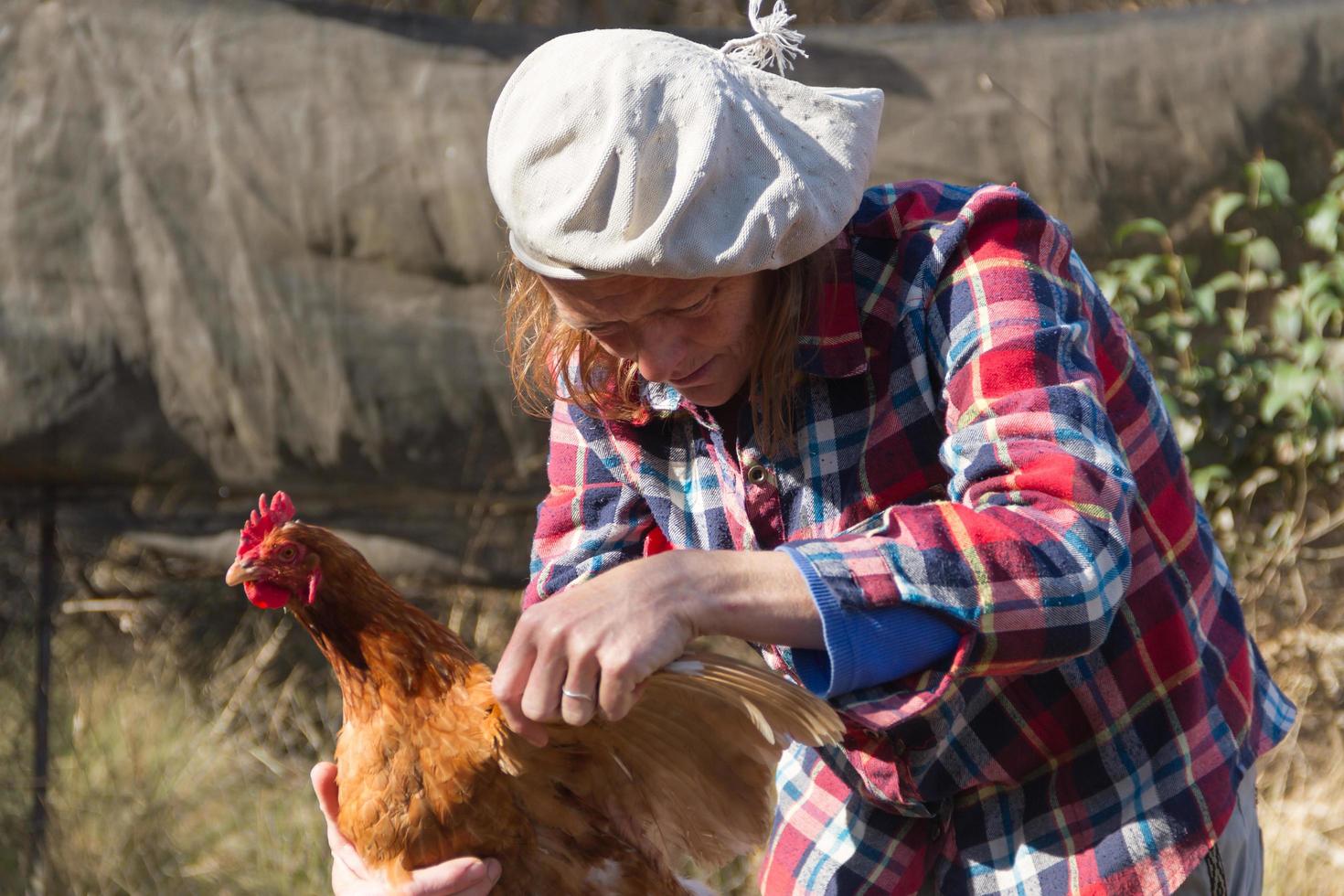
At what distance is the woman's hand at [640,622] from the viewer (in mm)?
1167

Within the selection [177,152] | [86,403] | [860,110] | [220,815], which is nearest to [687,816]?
[860,110]

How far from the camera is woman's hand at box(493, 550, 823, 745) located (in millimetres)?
1167

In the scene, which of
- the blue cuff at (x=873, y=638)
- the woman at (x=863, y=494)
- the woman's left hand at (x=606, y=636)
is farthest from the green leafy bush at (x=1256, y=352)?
the woman's left hand at (x=606, y=636)

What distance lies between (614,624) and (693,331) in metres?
0.47

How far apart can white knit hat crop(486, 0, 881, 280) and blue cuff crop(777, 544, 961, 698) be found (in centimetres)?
34

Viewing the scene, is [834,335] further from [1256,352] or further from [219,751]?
[1256,352]

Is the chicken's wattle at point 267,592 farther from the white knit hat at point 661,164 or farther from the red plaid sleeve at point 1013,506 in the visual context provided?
the red plaid sleeve at point 1013,506

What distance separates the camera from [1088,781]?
1609mm

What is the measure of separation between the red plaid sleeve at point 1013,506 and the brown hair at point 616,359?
187mm

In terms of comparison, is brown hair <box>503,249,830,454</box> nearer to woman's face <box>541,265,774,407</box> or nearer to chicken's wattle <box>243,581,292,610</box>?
woman's face <box>541,265,774,407</box>

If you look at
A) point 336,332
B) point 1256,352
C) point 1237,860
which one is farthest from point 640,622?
point 1256,352

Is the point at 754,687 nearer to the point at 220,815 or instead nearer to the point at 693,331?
the point at 693,331

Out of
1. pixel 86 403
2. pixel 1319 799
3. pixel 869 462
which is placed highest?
pixel 869 462

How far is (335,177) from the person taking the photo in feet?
14.1
